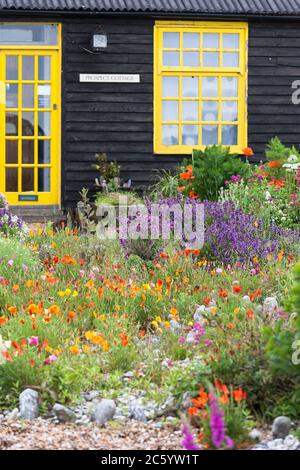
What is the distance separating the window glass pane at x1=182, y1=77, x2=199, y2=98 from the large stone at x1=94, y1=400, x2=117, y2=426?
916 centimetres

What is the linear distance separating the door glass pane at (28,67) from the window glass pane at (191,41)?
2.10 m

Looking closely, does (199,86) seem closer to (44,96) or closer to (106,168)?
(106,168)

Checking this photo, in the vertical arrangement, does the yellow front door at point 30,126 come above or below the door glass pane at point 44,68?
below

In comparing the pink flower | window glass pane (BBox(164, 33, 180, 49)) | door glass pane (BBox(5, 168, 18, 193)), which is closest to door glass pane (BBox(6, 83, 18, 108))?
door glass pane (BBox(5, 168, 18, 193))

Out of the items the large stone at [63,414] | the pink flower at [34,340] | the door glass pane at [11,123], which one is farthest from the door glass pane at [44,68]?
the large stone at [63,414]

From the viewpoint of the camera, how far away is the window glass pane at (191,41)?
13492 mm

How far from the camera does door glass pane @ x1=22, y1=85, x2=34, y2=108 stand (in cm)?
1334

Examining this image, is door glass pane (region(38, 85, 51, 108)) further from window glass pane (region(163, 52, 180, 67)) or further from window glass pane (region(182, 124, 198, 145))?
window glass pane (region(182, 124, 198, 145))

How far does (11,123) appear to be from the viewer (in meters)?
13.4

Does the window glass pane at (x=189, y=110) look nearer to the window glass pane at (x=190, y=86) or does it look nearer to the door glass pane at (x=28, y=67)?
the window glass pane at (x=190, y=86)

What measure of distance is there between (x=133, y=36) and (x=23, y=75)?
1.59 m

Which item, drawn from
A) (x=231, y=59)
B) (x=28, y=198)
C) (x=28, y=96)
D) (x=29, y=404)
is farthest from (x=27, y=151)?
(x=29, y=404)

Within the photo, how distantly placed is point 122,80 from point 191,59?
102 centimetres

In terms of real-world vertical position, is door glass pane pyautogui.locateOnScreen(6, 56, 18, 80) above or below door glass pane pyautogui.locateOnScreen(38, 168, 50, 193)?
above
